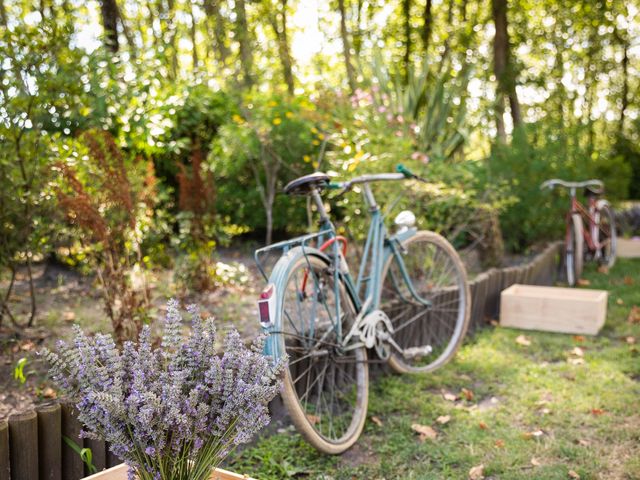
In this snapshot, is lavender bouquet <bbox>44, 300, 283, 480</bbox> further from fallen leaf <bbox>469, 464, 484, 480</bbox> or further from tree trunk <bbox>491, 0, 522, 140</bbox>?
tree trunk <bbox>491, 0, 522, 140</bbox>

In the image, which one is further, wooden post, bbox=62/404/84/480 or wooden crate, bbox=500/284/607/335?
wooden crate, bbox=500/284/607/335

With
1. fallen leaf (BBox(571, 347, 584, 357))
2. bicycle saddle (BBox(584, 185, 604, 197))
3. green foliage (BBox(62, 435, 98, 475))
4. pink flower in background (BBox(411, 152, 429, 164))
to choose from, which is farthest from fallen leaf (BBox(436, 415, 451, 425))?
bicycle saddle (BBox(584, 185, 604, 197))

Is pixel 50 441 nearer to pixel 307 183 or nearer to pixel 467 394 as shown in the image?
pixel 307 183

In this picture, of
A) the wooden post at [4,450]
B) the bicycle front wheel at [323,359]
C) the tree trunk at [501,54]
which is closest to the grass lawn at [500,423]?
the bicycle front wheel at [323,359]

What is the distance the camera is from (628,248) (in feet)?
27.6

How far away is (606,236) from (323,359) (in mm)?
5621

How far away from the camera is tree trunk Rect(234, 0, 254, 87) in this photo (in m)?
8.02

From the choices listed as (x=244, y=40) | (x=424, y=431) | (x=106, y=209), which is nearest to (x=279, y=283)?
(x=424, y=431)

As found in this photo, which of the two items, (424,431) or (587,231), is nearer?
(424,431)

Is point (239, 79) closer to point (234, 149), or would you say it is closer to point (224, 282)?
point (234, 149)

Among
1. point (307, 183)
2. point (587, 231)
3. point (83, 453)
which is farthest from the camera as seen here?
point (587, 231)

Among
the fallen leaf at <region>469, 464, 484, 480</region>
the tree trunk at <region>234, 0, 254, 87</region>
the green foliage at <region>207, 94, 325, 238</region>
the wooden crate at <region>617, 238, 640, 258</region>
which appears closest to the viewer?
the fallen leaf at <region>469, 464, 484, 480</region>

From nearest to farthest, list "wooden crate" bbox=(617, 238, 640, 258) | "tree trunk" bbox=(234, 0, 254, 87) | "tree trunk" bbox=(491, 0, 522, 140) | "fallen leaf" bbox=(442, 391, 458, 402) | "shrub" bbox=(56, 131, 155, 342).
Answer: "shrub" bbox=(56, 131, 155, 342)
"fallen leaf" bbox=(442, 391, 458, 402)
"tree trunk" bbox=(234, 0, 254, 87)
"wooden crate" bbox=(617, 238, 640, 258)
"tree trunk" bbox=(491, 0, 522, 140)

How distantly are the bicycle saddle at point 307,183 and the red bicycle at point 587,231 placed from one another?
379 cm
